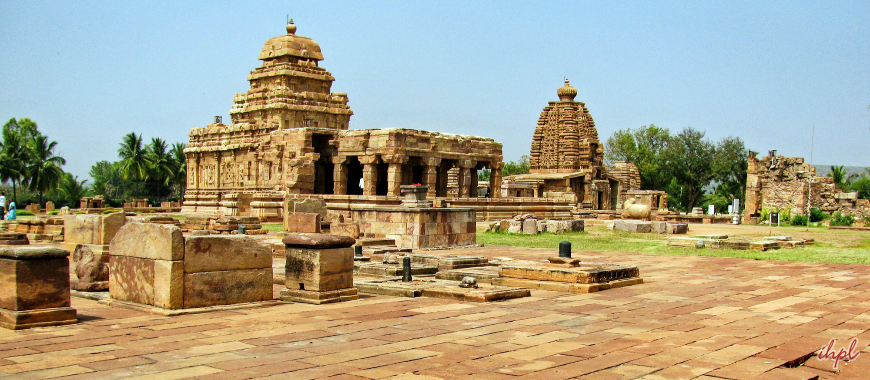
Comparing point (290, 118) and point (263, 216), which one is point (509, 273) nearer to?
point (263, 216)

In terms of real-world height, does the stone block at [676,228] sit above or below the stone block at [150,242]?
below

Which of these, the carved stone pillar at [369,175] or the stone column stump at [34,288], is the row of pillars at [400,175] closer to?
the carved stone pillar at [369,175]

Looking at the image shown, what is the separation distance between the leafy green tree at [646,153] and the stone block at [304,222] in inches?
2220

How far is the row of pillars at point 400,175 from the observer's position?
2795 centimetres

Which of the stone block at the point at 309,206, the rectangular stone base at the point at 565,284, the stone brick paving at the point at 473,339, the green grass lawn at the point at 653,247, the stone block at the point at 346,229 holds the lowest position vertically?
the stone brick paving at the point at 473,339

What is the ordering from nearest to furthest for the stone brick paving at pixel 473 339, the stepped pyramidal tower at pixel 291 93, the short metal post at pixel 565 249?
1. the stone brick paving at pixel 473 339
2. the short metal post at pixel 565 249
3. the stepped pyramidal tower at pixel 291 93

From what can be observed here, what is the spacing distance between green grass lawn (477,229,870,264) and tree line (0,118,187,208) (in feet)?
124

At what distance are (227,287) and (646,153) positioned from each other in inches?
2695

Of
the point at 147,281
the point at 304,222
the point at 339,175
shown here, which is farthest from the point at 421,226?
the point at 339,175

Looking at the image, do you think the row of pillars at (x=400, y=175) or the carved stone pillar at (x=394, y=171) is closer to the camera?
the carved stone pillar at (x=394, y=171)

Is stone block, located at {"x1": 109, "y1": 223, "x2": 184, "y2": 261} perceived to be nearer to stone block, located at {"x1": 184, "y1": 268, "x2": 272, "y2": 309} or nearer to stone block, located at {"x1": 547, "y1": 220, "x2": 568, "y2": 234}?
stone block, located at {"x1": 184, "y1": 268, "x2": 272, "y2": 309}

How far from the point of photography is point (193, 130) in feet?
133

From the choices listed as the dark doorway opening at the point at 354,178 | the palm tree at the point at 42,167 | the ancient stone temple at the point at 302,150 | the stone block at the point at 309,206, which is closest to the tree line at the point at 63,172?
the palm tree at the point at 42,167

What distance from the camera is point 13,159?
159 ft
